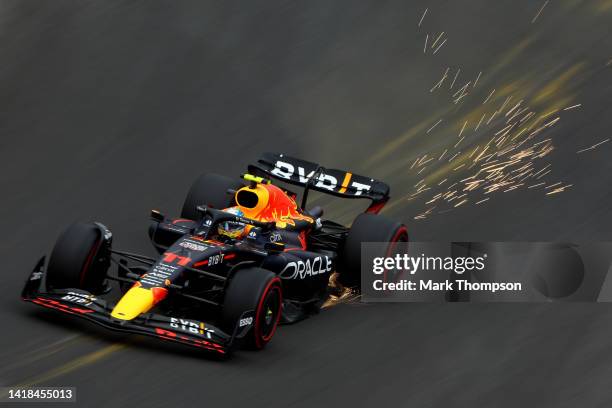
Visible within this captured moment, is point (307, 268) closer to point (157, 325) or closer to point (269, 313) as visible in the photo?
point (269, 313)

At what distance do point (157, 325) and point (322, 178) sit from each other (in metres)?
5.21

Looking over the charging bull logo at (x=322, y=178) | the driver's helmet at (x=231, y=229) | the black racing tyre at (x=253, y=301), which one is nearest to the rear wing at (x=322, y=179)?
the charging bull logo at (x=322, y=178)

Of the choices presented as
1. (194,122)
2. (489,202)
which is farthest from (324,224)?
(194,122)

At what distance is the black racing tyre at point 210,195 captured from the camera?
18.3 metres

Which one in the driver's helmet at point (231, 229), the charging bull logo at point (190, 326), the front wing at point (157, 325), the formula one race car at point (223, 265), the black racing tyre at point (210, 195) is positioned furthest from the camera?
the black racing tyre at point (210, 195)

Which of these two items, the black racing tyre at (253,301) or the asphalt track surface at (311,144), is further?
the black racing tyre at (253,301)

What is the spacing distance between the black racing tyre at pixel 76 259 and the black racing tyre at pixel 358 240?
3.47 metres

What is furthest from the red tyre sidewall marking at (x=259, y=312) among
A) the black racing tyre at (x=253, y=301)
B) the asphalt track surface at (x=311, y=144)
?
the asphalt track surface at (x=311, y=144)

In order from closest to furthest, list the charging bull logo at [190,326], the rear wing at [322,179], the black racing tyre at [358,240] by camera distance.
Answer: the charging bull logo at [190,326] → the black racing tyre at [358,240] → the rear wing at [322,179]

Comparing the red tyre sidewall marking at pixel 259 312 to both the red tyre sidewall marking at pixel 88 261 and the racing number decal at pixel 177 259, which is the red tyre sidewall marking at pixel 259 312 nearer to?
the racing number decal at pixel 177 259

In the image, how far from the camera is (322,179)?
18.8 meters

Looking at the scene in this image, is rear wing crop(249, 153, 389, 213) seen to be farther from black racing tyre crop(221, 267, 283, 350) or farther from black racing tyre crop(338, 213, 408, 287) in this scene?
black racing tyre crop(221, 267, 283, 350)

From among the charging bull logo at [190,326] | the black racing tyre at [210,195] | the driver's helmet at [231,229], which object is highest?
the black racing tyre at [210,195]

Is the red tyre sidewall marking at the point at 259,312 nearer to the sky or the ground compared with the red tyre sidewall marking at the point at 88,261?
nearer to the ground
